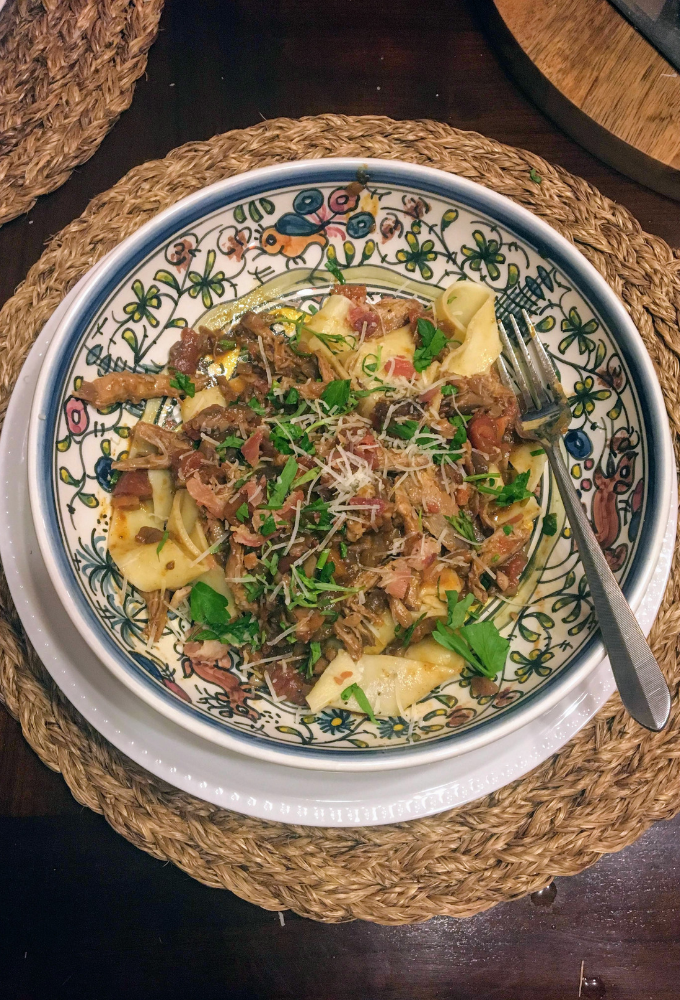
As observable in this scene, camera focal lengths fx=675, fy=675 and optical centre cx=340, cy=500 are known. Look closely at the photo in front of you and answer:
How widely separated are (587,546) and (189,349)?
1861mm

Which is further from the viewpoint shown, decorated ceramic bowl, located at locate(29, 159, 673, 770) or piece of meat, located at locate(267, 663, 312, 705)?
piece of meat, located at locate(267, 663, 312, 705)

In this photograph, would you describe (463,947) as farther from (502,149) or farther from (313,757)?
(502,149)

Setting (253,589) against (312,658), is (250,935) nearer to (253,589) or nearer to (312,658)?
(312,658)

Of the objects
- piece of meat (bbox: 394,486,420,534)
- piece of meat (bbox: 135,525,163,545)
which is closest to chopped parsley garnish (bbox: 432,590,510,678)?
piece of meat (bbox: 394,486,420,534)

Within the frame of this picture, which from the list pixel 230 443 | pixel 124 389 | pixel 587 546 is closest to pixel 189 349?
pixel 124 389

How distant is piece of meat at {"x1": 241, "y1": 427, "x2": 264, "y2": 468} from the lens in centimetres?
267

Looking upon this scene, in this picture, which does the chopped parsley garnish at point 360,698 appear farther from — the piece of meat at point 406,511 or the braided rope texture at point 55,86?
the braided rope texture at point 55,86

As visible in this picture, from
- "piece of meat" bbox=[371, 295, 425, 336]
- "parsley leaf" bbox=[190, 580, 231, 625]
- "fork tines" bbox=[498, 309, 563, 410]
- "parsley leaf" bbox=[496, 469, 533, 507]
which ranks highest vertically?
"piece of meat" bbox=[371, 295, 425, 336]

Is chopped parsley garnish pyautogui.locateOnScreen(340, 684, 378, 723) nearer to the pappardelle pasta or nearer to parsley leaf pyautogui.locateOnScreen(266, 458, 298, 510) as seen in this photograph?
the pappardelle pasta

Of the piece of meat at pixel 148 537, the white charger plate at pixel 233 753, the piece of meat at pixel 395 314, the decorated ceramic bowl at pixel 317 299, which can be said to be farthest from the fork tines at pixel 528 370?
the piece of meat at pixel 148 537

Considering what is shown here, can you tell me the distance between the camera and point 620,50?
3.46m

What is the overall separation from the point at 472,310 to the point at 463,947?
270 centimetres

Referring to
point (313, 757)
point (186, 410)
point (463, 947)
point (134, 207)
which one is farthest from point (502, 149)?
point (463, 947)

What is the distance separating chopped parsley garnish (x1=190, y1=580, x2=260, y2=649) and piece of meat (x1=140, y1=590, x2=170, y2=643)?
0.11m
